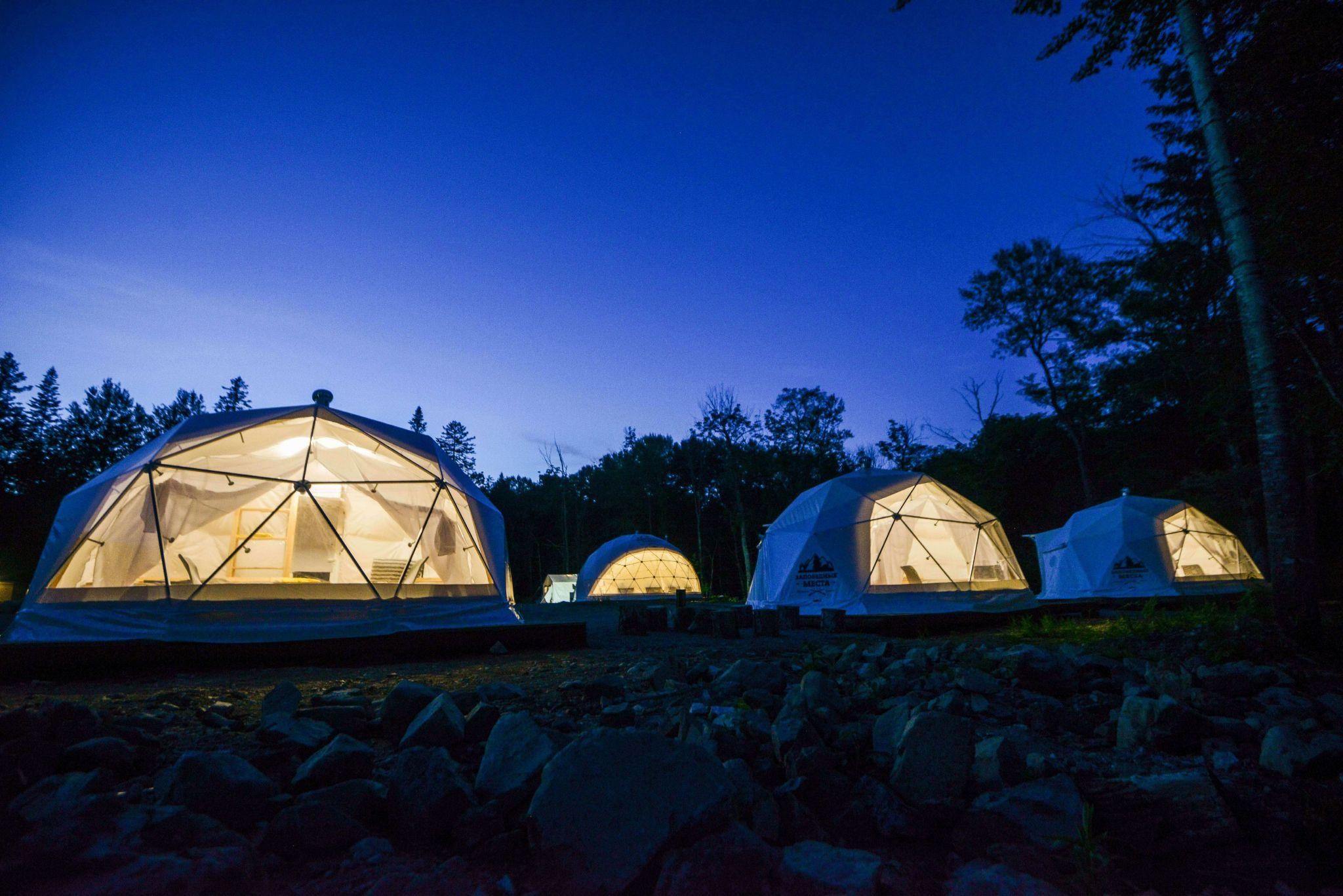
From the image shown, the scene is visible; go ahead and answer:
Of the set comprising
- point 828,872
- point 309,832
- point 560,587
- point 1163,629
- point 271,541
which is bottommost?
point 560,587

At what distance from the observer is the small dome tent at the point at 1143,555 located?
14133 mm

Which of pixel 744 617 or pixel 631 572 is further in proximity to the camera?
pixel 631 572

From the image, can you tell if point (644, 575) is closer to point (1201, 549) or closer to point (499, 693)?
point (1201, 549)

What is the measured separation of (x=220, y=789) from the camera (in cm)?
188

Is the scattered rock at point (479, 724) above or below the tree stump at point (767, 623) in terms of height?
above

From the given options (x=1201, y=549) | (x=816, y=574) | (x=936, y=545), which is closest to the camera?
(x=816, y=574)

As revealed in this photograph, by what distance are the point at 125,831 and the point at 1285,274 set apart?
14.4m

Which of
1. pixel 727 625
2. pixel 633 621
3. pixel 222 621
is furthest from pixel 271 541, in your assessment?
pixel 727 625

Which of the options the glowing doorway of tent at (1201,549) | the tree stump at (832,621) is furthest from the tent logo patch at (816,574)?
the glowing doorway of tent at (1201,549)

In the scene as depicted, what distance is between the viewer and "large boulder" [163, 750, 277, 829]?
1849 millimetres

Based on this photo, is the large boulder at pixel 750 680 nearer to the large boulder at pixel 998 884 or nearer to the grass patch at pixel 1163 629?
the large boulder at pixel 998 884

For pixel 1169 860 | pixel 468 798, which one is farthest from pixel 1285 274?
pixel 468 798

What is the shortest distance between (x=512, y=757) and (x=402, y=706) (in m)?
1.22

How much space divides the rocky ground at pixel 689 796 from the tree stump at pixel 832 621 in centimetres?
572
